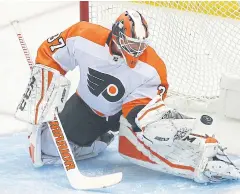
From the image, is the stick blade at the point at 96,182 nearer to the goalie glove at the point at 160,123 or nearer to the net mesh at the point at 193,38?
the goalie glove at the point at 160,123

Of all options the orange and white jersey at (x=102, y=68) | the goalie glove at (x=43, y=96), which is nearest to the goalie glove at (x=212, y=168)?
the orange and white jersey at (x=102, y=68)

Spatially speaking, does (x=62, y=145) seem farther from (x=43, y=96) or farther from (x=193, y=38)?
(x=193, y=38)

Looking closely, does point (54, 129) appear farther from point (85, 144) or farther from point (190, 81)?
point (190, 81)

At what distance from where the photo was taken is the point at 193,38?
9.46ft

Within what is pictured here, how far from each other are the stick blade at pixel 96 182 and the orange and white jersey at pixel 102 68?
25 centimetres

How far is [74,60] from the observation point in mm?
2541

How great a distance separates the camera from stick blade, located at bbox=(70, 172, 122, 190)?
2.33 meters

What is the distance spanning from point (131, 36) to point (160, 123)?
0.99 ft

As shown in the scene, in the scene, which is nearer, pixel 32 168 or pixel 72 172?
pixel 72 172

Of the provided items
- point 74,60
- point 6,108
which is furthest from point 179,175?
point 6,108

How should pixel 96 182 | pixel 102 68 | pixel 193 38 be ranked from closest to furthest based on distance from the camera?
pixel 96 182, pixel 102 68, pixel 193 38

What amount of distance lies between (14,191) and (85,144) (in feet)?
1.37

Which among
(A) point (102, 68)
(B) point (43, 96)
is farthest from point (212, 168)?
(B) point (43, 96)

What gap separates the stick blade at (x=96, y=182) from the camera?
2.33m
